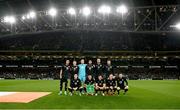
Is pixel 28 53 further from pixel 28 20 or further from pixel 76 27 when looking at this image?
pixel 76 27

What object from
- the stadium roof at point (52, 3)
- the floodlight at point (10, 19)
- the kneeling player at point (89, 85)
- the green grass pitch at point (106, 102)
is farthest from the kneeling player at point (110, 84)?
the floodlight at point (10, 19)

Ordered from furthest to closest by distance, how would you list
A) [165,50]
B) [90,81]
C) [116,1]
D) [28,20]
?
1. [165,50]
2. [28,20]
3. [116,1]
4. [90,81]

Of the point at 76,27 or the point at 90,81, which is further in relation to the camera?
the point at 76,27

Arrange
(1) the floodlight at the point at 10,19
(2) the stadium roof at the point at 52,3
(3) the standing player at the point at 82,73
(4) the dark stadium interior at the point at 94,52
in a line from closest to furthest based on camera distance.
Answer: (3) the standing player at the point at 82,73
(2) the stadium roof at the point at 52,3
(1) the floodlight at the point at 10,19
(4) the dark stadium interior at the point at 94,52

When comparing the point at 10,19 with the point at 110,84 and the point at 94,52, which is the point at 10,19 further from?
the point at 110,84

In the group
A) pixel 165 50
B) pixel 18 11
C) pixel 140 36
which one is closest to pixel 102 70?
pixel 18 11

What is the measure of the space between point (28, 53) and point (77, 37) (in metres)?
10.4

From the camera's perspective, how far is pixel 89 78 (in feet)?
46.5

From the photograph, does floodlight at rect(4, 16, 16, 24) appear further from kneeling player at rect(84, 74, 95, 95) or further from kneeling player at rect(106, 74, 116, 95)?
kneeling player at rect(106, 74, 116, 95)

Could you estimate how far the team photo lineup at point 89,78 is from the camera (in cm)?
1419

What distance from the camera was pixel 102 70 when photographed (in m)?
14.9

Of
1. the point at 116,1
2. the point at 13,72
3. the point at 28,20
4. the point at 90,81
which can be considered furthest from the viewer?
the point at 13,72

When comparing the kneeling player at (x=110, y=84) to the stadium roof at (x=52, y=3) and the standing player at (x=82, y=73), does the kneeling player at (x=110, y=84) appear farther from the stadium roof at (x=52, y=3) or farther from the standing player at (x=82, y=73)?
the stadium roof at (x=52, y=3)

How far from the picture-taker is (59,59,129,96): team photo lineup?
46.5ft
